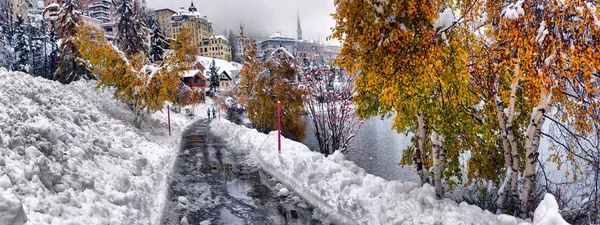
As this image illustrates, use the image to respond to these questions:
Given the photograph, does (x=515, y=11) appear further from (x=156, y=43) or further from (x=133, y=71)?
(x=156, y=43)

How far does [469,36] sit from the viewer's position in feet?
21.4

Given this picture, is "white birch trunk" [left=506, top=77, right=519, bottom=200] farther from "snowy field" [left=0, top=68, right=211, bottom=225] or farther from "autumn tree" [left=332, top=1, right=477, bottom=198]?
"snowy field" [left=0, top=68, right=211, bottom=225]

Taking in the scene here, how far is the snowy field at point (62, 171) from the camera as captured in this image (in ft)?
17.3

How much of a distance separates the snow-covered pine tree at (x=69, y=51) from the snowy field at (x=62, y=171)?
19.8 meters

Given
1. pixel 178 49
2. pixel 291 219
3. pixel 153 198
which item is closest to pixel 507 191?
pixel 291 219

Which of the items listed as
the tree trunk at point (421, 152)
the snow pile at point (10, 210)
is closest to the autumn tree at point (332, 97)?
the tree trunk at point (421, 152)

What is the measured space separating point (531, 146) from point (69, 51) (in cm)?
3667

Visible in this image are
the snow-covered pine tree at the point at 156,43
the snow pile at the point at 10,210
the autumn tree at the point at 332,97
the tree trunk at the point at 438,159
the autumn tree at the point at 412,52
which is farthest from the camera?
the snow-covered pine tree at the point at 156,43

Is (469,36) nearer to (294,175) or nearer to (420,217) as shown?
(420,217)

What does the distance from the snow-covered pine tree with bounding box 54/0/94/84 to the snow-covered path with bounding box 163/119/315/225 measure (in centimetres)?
1944

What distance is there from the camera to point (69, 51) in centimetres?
3284

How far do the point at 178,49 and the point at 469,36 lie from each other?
651 inches

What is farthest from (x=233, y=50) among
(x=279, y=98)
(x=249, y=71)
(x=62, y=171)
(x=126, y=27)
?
(x=62, y=171)

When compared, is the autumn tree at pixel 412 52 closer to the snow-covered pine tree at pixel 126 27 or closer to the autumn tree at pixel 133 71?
the autumn tree at pixel 133 71
